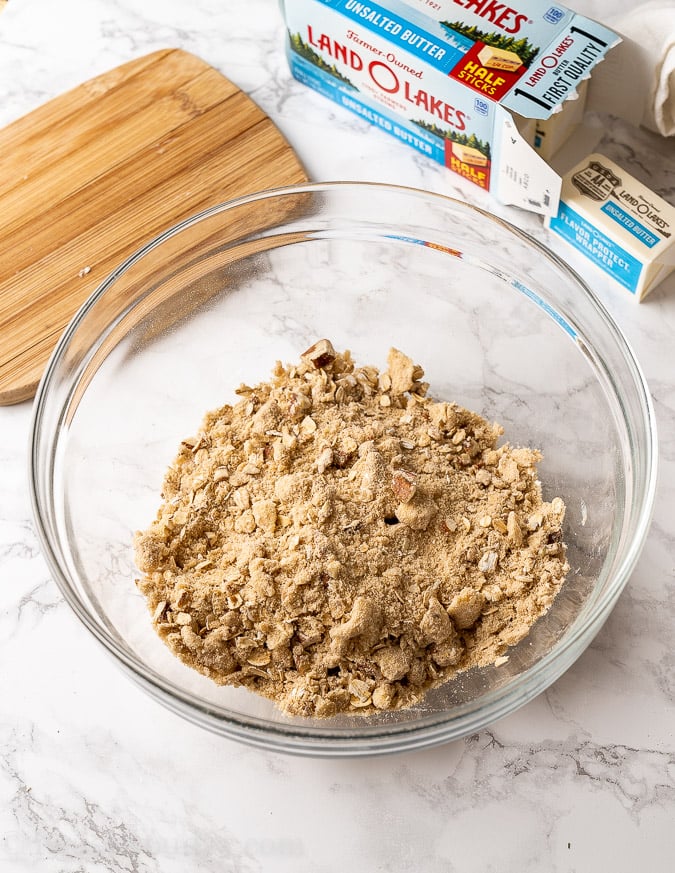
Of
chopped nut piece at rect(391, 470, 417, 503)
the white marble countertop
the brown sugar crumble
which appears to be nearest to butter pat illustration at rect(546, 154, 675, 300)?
the white marble countertop

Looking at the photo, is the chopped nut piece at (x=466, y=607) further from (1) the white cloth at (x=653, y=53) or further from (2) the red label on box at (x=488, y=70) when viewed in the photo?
(1) the white cloth at (x=653, y=53)

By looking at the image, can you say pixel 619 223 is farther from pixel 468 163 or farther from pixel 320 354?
pixel 320 354

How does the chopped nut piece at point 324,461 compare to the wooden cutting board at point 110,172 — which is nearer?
the chopped nut piece at point 324,461

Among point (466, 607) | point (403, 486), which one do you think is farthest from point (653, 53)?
point (466, 607)

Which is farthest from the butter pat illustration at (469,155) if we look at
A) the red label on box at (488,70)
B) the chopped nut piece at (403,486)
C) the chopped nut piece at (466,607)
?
the chopped nut piece at (466,607)

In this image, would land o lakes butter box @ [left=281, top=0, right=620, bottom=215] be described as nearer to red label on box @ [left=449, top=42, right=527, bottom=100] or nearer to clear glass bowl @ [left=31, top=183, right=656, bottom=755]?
red label on box @ [left=449, top=42, right=527, bottom=100]

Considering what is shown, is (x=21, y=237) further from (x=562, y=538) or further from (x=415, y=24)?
(x=562, y=538)
